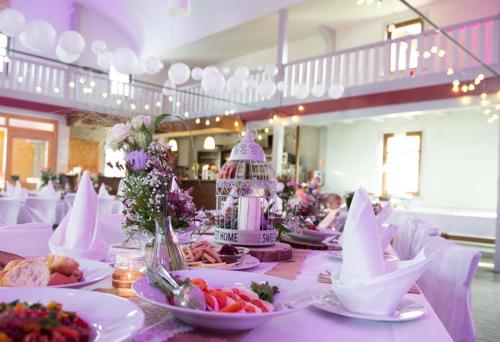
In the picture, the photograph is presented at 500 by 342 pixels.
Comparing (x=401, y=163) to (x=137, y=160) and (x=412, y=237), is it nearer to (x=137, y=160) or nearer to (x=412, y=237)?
(x=412, y=237)

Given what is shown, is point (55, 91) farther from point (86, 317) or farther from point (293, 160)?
point (86, 317)

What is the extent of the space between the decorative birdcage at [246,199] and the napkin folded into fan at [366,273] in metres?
0.71

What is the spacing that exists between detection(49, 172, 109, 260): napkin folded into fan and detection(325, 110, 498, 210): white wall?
33.9 ft

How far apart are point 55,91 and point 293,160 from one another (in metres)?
6.86

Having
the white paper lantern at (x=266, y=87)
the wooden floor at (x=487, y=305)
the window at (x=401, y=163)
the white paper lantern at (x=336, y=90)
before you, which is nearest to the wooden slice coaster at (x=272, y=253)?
the wooden floor at (x=487, y=305)

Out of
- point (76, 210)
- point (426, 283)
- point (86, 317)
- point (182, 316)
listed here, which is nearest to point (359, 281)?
point (182, 316)

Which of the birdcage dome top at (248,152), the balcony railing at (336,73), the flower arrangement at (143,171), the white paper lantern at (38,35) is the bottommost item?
the flower arrangement at (143,171)

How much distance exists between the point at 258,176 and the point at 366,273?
1185mm

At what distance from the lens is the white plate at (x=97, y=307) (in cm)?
70

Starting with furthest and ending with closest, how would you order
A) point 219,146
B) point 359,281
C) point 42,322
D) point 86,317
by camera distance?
1. point 219,146
2. point 359,281
3. point 86,317
4. point 42,322

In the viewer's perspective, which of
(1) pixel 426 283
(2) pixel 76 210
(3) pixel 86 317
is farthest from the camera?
(1) pixel 426 283

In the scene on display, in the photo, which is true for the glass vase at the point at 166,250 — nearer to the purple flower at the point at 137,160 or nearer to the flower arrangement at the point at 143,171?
the flower arrangement at the point at 143,171

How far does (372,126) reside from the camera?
12.1 meters

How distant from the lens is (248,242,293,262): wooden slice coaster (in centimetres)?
172
